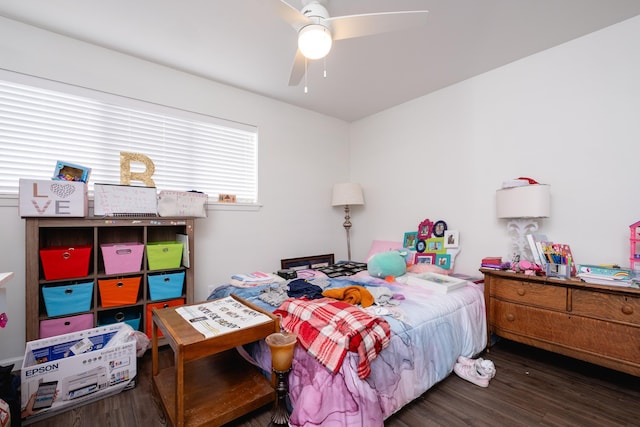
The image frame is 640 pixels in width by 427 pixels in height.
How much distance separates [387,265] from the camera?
8.43ft

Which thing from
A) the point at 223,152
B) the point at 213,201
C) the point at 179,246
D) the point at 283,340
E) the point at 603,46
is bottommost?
the point at 283,340

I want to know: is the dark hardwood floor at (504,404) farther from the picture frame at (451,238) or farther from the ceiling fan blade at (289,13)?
the ceiling fan blade at (289,13)

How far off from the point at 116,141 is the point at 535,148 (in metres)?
3.70

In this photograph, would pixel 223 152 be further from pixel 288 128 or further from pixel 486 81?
pixel 486 81

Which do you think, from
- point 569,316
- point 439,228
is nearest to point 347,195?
point 439,228

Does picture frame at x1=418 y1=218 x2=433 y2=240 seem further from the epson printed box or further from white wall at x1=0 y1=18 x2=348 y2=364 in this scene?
the epson printed box

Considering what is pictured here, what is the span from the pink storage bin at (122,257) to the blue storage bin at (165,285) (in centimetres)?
16

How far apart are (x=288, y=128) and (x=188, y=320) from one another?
2585mm

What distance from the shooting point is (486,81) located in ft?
8.96

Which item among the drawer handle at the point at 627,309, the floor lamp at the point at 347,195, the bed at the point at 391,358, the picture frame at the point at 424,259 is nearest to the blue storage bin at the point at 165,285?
the bed at the point at 391,358

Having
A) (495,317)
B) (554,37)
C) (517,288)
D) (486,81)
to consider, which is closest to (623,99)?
(554,37)

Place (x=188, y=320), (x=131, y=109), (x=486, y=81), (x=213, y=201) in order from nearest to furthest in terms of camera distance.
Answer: (x=188, y=320), (x=131, y=109), (x=486, y=81), (x=213, y=201)

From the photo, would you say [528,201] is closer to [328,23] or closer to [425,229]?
[425,229]

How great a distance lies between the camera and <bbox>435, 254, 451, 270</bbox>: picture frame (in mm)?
2885
